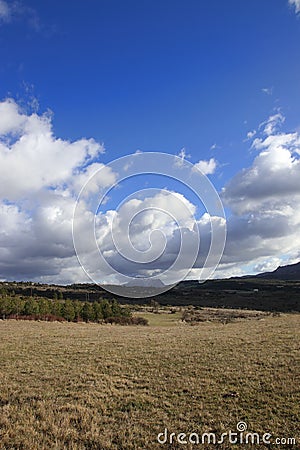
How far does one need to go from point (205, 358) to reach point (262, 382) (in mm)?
5101

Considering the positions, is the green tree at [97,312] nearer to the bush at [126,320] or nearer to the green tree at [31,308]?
the bush at [126,320]

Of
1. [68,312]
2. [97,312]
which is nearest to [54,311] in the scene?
[68,312]

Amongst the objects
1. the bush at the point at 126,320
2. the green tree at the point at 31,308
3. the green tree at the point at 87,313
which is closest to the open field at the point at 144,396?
the bush at the point at 126,320

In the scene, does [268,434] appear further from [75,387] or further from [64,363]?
[64,363]

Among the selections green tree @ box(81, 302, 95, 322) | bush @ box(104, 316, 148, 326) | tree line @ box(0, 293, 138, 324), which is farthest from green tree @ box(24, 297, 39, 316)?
bush @ box(104, 316, 148, 326)

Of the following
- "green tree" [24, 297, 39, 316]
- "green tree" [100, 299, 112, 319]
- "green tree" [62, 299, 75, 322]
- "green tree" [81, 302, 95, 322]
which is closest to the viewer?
"green tree" [24, 297, 39, 316]

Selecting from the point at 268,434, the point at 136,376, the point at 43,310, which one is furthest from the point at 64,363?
the point at 43,310

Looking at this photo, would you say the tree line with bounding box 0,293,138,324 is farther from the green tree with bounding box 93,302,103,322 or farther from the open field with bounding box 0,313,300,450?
the open field with bounding box 0,313,300,450

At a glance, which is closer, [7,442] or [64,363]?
[7,442]

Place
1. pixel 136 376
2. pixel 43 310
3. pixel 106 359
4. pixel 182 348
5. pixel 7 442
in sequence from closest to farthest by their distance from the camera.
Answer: pixel 7 442
pixel 136 376
pixel 106 359
pixel 182 348
pixel 43 310

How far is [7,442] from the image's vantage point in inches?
348

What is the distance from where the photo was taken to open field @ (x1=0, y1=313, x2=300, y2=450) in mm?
9414

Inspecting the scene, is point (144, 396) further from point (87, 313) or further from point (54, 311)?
point (87, 313)

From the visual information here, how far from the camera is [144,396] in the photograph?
1259cm
